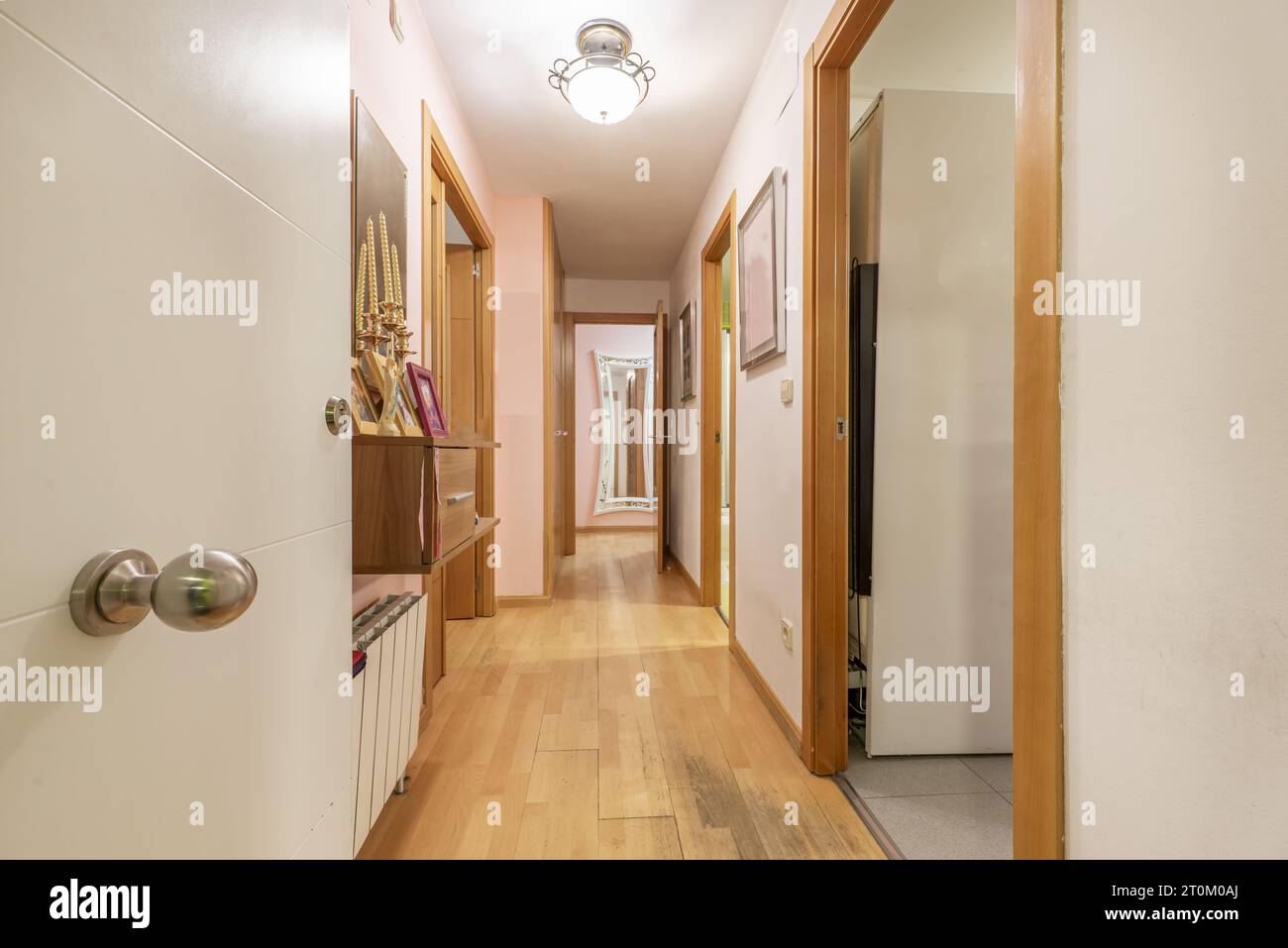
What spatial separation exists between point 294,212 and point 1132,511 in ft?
3.47

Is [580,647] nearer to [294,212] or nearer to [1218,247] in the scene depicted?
[294,212]

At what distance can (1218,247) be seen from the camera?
0.63 meters

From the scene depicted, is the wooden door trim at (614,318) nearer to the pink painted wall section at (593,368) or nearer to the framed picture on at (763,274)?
the pink painted wall section at (593,368)

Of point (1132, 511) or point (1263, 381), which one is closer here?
point (1263, 381)

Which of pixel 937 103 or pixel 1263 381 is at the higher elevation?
pixel 937 103

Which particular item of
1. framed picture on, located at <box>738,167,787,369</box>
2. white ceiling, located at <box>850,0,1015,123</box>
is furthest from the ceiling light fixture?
white ceiling, located at <box>850,0,1015,123</box>

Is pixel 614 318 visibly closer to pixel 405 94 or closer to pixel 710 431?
pixel 710 431

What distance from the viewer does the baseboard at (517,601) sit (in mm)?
3703

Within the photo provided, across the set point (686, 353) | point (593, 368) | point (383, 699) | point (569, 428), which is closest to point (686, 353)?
point (686, 353)

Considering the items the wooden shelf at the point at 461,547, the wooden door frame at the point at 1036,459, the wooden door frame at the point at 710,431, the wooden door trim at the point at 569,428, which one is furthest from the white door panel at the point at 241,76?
the wooden door trim at the point at 569,428

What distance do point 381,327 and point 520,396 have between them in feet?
7.29
